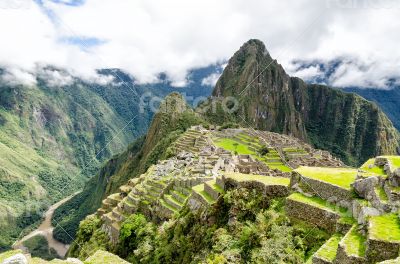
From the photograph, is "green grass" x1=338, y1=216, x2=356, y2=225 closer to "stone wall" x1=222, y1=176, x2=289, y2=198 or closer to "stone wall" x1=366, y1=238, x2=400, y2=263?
"stone wall" x1=366, y1=238, x2=400, y2=263

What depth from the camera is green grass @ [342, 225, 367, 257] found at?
8.97 metres

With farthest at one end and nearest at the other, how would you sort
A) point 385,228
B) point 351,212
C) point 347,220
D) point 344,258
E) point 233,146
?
1. point 233,146
2. point 351,212
3. point 347,220
4. point 385,228
5. point 344,258

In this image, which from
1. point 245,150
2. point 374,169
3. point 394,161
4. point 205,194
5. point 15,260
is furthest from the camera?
point 245,150

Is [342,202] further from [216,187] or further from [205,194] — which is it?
[205,194]

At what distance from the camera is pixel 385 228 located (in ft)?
30.3

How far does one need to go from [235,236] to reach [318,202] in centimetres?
376

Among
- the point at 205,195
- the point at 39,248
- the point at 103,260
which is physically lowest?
the point at 39,248

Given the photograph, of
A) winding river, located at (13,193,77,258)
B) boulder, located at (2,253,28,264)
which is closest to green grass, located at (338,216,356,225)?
boulder, located at (2,253,28,264)

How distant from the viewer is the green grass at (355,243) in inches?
353

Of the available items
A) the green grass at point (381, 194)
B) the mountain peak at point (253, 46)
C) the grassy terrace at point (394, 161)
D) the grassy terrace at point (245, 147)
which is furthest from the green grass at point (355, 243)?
the mountain peak at point (253, 46)

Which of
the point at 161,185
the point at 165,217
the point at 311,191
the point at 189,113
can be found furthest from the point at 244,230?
the point at 189,113

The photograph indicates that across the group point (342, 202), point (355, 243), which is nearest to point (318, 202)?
point (342, 202)

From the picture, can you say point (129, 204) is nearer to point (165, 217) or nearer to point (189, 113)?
point (165, 217)

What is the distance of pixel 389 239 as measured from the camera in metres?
8.61
